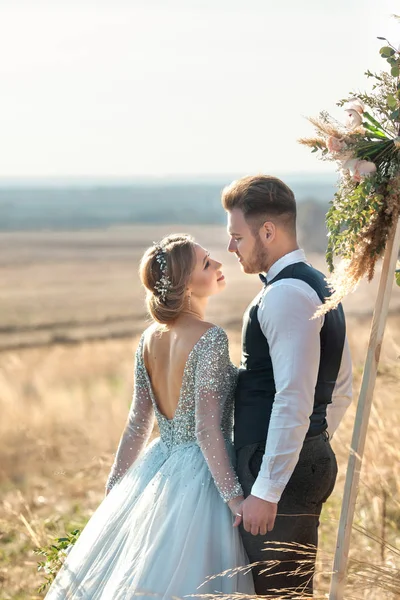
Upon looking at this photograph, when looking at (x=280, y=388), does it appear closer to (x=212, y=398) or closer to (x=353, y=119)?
(x=212, y=398)

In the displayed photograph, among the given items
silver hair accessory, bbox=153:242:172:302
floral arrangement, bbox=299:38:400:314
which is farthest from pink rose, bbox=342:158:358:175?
silver hair accessory, bbox=153:242:172:302

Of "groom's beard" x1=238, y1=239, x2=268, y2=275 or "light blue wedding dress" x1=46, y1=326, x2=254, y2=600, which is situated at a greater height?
"groom's beard" x1=238, y1=239, x2=268, y2=275

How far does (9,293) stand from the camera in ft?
107

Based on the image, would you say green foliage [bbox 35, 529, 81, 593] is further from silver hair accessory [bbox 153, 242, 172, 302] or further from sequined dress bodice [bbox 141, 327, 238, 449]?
silver hair accessory [bbox 153, 242, 172, 302]

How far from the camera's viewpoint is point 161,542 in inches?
121

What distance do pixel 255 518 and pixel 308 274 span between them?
840 mm

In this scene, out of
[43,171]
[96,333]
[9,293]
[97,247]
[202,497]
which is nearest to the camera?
[202,497]

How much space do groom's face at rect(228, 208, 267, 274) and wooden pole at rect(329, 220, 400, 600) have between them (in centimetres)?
45

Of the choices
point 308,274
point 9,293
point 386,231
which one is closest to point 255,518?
point 308,274

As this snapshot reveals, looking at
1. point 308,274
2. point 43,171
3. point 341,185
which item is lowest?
point 43,171

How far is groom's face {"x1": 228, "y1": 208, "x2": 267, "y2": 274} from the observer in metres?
3.11

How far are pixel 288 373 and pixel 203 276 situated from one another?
577 mm

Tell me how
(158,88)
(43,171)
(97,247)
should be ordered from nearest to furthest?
(97,247)
(158,88)
(43,171)

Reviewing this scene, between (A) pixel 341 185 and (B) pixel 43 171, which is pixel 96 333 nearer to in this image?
(A) pixel 341 185
